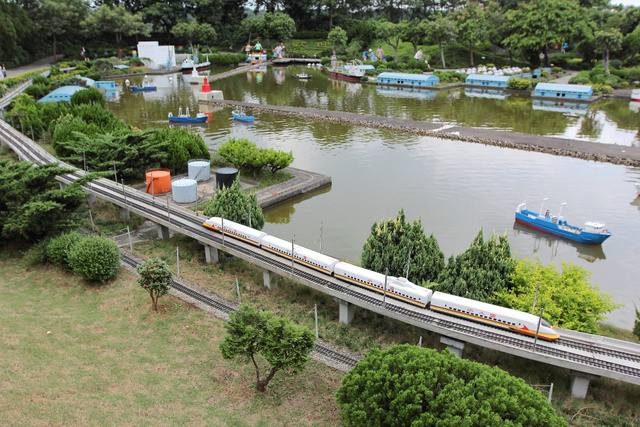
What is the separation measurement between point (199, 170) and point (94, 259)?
17293mm

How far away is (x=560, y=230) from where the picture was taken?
118 ft

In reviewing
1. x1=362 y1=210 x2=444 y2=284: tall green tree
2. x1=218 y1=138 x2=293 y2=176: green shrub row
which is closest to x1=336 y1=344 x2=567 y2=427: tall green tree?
x1=362 y1=210 x2=444 y2=284: tall green tree

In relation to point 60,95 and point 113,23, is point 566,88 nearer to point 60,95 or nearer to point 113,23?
point 60,95

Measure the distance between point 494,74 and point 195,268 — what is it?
9365 centimetres

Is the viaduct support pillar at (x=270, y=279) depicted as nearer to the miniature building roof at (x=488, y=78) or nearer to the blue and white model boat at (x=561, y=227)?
the blue and white model boat at (x=561, y=227)

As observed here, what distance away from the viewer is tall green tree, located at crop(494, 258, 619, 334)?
22.7 meters

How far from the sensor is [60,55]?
129750 millimetres

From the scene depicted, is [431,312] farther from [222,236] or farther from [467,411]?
[222,236]

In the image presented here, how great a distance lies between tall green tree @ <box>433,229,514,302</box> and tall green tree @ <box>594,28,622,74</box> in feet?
319

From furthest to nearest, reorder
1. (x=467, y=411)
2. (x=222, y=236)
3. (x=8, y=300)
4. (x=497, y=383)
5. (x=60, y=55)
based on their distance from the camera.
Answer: (x=60, y=55), (x=222, y=236), (x=8, y=300), (x=497, y=383), (x=467, y=411)

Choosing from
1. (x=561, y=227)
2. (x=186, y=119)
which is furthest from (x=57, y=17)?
(x=561, y=227)

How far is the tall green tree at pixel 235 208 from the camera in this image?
3250 cm

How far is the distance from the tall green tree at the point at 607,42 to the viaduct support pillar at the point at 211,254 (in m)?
102

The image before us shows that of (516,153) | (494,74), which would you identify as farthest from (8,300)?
(494,74)
